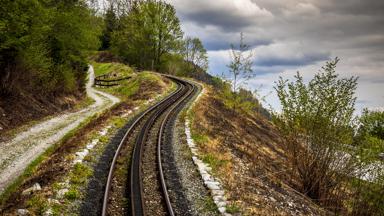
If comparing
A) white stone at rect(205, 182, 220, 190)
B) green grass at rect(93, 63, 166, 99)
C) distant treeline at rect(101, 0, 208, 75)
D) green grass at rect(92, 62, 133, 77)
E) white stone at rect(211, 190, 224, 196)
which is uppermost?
distant treeline at rect(101, 0, 208, 75)

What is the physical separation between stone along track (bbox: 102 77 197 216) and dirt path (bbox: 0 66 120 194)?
4.02 m

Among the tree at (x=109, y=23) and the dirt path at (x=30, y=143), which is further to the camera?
the tree at (x=109, y=23)

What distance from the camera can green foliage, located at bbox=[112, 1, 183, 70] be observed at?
6156 cm

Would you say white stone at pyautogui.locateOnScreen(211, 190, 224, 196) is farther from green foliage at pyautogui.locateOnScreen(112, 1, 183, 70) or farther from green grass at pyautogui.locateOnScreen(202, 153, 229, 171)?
green foliage at pyautogui.locateOnScreen(112, 1, 183, 70)

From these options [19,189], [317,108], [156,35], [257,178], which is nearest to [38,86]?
[19,189]

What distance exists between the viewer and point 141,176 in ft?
41.4

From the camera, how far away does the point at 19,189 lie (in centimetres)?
1164

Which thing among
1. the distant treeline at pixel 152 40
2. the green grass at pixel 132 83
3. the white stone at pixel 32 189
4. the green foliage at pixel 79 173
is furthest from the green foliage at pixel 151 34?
the white stone at pixel 32 189

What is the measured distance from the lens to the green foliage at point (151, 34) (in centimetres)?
6156

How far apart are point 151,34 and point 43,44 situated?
37627 millimetres

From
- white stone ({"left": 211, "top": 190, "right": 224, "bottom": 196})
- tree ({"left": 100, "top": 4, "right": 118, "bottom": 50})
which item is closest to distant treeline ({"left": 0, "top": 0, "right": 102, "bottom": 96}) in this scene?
white stone ({"left": 211, "top": 190, "right": 224, "bottom": 196})

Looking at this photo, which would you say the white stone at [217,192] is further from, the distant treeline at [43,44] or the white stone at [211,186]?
the distant treeline at [43,44]

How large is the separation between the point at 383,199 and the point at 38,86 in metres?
24.6

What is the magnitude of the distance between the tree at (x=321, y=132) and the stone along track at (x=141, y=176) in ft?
18.7
